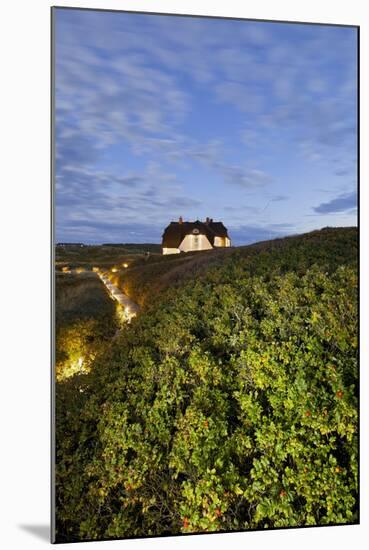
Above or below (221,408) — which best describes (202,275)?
above

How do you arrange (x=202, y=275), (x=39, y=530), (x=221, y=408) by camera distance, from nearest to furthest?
(x=39, y=530), (x=221, y=408), (x=202, y=275)

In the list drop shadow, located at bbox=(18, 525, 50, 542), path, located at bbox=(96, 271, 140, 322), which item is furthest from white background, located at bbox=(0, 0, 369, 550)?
path, located at bbox=(96, 271, 140, 322)

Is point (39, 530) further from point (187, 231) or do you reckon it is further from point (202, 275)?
point (187, 231)

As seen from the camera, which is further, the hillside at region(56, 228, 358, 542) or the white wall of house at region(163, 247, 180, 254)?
the white wall of house at region(163, 247, 180, 254)

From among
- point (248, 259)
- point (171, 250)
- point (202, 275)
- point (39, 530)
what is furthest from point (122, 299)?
point (39, 530)

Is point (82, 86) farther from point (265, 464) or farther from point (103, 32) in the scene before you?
point (265, 464)

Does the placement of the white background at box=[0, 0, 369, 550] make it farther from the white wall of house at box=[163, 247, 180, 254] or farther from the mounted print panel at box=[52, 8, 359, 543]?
the white wall of house at box=[163, 247, 180, 254]

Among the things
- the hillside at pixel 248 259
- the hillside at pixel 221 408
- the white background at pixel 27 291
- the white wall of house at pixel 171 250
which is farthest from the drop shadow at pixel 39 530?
the white wall of house at pixel 171 250

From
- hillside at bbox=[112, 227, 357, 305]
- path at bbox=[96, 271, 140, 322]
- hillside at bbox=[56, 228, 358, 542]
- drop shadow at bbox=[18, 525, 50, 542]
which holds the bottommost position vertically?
drop shadow at bbox=[18, 525, 50, 542]
